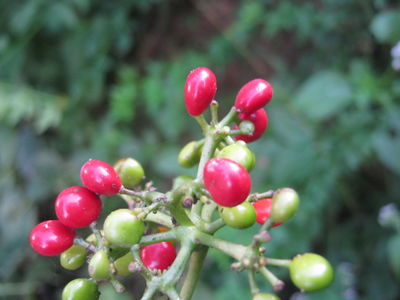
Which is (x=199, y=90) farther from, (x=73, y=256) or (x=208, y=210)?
(x=73, y=256)

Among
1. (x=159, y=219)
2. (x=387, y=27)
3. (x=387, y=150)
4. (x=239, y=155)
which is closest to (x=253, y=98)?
(x=239, y=155)

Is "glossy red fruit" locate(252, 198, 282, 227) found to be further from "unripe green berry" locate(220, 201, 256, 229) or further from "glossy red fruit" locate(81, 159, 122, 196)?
"glossy red fruit" locate(81, 159, 122, 196)

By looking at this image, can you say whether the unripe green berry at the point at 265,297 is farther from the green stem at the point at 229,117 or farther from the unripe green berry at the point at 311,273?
the green stem at the point at 229,117

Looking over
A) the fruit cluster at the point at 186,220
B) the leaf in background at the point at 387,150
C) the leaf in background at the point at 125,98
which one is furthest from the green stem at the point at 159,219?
the leaf in background at the point at 125,98

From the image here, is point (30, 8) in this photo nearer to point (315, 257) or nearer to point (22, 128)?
point (22, 128)

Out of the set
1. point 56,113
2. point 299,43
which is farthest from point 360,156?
point 56,113

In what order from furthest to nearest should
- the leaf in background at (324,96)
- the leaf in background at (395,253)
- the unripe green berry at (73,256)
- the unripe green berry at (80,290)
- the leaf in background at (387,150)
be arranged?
the leaf in background at (324,96) → the leaf in background at (387,150) → the leaf in background at (395,253) → the unripe green berry at (73,256) → the unripe green berry at (80,290)

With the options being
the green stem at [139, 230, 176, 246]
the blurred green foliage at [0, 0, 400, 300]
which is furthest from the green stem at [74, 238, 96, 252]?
the blurred green foliage at [0, 0, 400, 300]
